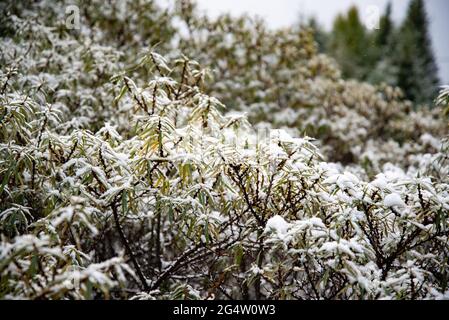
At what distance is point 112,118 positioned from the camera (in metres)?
3.79

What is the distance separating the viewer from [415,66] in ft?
62.1

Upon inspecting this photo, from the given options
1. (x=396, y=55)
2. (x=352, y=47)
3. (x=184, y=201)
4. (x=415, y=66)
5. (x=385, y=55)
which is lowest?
(x=184, y=201)

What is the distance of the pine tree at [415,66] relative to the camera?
18406 millimetres

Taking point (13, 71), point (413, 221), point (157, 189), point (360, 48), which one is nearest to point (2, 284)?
point (157, 189)

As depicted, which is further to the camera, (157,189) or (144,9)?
(144,9)

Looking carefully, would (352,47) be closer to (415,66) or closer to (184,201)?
(415,66)

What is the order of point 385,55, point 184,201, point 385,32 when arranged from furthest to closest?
point 385,32 → point 385,55 → point 184,201

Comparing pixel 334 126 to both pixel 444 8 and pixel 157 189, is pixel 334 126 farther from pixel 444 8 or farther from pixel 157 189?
pixel 157 189

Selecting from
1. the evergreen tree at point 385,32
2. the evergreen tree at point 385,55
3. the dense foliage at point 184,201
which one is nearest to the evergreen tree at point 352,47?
the evergreen tree at point 385,55

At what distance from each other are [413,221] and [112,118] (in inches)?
116

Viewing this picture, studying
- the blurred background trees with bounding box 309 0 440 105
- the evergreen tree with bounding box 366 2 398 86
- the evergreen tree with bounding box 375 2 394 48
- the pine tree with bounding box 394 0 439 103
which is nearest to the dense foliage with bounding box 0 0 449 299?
the evergreen tree with bounding box 366 2 398 86

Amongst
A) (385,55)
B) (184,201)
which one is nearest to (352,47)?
(385,55)

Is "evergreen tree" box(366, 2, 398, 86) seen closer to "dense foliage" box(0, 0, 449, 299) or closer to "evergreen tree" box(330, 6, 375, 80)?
"evergreen tree" box(330, 6, 375, 80)

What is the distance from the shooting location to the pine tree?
18406 mm
